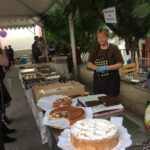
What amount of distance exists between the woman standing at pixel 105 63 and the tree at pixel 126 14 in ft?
1.34

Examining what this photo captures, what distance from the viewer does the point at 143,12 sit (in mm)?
1486

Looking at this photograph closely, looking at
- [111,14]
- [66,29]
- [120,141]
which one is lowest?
[120,141]

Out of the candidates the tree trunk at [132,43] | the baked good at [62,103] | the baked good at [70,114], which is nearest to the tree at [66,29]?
the tree trunk at [132,43]

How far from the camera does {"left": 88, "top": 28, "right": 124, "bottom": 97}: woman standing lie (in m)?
2.12

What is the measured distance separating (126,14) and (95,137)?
220 cm

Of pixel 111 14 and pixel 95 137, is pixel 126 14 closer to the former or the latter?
pixel 111 14

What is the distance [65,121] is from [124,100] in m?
2.02

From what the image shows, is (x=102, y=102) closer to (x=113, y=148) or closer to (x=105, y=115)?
(x=105, y=115)

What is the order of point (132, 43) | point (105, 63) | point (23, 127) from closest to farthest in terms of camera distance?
point (105, 63)
point (23, 127)
point (132, 43)

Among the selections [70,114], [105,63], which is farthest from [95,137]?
[105,63]

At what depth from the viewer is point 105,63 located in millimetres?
2223

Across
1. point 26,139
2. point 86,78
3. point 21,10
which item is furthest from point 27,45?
point 26,139

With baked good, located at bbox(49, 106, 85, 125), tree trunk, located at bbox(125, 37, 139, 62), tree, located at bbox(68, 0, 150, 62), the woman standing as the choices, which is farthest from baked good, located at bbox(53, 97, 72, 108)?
tree trunk, located at bbox(125, 37, 139, 62)

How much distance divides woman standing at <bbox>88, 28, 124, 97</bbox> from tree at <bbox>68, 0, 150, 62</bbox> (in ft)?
1.34
